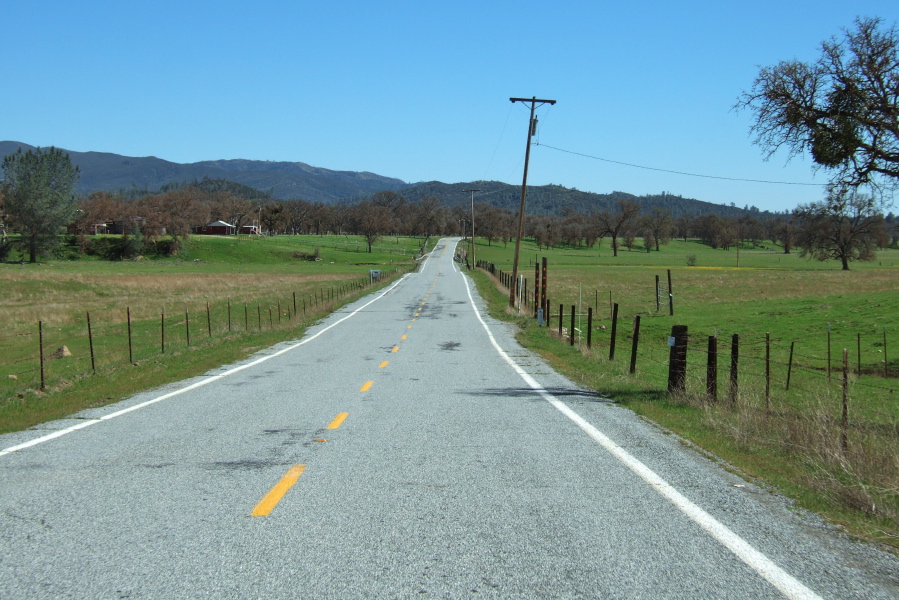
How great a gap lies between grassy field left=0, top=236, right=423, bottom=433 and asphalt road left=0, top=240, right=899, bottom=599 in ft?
11.7

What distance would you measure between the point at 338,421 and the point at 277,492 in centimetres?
373

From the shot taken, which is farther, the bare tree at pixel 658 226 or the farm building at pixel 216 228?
the farm building at pixel 216 228

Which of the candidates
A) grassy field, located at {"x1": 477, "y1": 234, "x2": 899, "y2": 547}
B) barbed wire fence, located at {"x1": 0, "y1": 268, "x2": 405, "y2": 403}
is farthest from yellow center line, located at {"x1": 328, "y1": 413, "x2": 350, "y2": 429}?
barbed wire fence, located at {"x1": 0, "y1": 268, "x2": 405, "y2": 403}

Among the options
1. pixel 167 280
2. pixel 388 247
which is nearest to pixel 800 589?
pixel 167 280

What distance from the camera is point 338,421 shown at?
399 inches

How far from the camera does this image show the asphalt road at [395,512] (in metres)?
4.48

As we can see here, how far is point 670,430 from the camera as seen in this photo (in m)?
9.62

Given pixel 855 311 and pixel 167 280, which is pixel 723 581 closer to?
pixel 855 311

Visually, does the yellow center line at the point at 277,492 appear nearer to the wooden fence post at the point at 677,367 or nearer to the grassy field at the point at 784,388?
the grassy field at the point at 784,388

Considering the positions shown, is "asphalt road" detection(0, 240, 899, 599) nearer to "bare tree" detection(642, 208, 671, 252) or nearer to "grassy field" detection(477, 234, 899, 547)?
"grassy field" detection(477, 234, 899, 547)

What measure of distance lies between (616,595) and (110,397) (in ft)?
36.4

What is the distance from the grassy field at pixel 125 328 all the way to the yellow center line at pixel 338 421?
4.28 metres

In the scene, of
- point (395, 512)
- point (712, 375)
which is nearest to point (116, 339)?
point (712, 375)

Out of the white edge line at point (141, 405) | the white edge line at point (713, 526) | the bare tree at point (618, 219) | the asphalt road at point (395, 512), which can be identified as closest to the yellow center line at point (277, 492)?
the asphalt road at point (395, 512)
